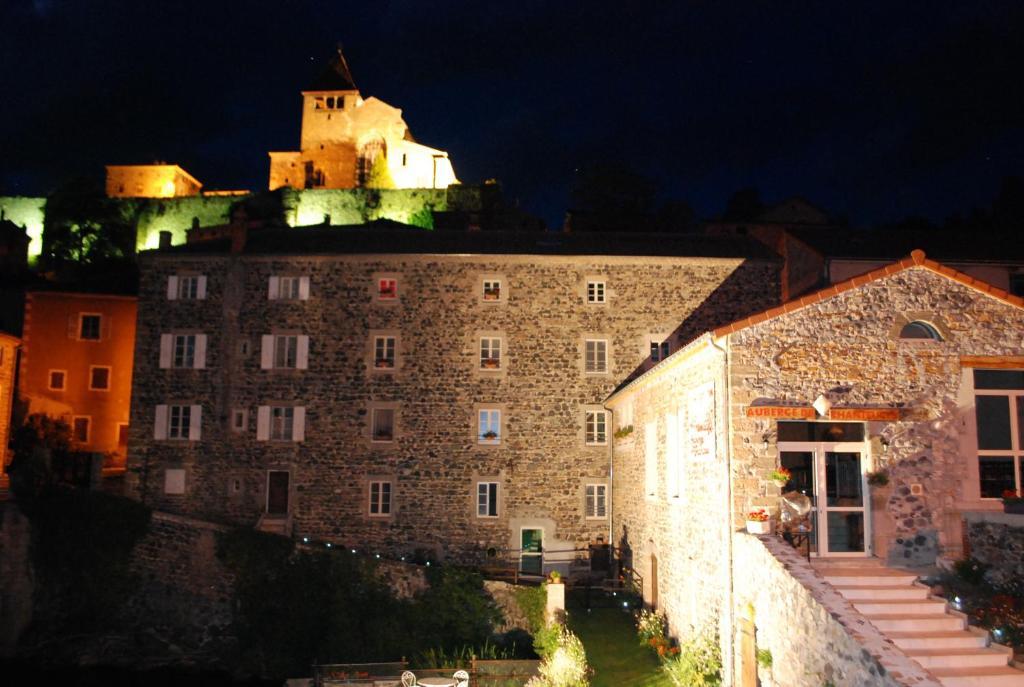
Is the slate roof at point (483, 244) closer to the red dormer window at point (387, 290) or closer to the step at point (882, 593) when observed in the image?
the red dormer window at point (387, 290)

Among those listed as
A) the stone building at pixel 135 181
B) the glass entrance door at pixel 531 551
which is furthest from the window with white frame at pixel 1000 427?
the stone building at pixel 135 181

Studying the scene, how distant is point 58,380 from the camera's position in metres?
30.4

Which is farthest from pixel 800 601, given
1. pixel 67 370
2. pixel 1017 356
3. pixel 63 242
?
pixel 63 242

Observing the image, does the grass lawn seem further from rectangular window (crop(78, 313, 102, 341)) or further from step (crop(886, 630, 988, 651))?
rectangular window (crop(78, 313, 102, 341))

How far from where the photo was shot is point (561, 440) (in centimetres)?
2328

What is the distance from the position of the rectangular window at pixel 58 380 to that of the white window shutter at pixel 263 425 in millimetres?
11589

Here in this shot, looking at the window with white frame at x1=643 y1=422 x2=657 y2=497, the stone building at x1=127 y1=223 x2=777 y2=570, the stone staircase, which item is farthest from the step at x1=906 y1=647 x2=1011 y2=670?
the stone building at x1=127 y1=223 x2=777 y2=570

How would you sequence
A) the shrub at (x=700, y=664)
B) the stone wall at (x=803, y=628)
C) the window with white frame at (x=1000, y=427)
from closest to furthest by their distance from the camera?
the stone wall at (x=803, y=628) → the shrub at (x=700, y=664) → the window with white frame at (x=1000, y=427)

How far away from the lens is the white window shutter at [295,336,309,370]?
24219 mm

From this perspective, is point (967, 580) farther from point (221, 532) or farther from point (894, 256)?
point (221, 532)

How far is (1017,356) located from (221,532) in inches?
756

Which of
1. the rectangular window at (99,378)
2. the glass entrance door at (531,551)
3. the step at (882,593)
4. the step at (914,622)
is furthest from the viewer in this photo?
the rectangular window at (99,378)

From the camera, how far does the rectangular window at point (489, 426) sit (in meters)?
23.4

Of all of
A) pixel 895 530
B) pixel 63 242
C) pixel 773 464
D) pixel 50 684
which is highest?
pixel 63 242
